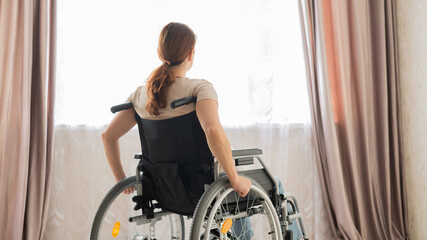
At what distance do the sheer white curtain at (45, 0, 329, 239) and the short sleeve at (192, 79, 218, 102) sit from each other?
113 centimetres

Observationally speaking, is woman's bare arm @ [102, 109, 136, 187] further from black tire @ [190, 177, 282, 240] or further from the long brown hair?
black tire @ [190, 177, 282, 240]

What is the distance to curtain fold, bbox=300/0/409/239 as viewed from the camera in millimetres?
2660

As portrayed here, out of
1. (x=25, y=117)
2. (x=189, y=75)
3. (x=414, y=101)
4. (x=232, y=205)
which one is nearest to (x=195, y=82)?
(x=232, y=205)

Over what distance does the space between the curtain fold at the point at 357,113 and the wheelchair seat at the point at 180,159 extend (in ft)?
4.45

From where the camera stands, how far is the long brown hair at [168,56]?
153cm

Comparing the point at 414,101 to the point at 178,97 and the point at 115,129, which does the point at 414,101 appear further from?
the point at 115,129

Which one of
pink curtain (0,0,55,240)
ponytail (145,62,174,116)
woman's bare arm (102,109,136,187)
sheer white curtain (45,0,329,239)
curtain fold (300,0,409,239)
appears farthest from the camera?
curtain fold (300,0,409,239)

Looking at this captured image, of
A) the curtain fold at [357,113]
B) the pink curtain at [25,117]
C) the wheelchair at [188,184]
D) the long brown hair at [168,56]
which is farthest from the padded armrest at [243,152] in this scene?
the pink curtain at [25,117]

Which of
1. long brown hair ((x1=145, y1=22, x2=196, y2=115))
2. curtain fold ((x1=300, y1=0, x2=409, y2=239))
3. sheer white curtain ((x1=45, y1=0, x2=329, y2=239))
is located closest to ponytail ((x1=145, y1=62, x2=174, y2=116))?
long brown hair ((x1=145, y1=22, x2=196, y2=115))

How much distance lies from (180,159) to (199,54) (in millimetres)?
1261

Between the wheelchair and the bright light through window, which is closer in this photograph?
the wheelchair

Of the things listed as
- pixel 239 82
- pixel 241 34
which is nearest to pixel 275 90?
pixel 239 82

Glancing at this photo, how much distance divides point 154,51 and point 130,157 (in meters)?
0.66

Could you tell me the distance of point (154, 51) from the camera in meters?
2.60
